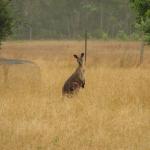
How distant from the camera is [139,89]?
13734 millimetres

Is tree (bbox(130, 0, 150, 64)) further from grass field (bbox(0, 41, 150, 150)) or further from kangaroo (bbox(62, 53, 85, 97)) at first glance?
kangaroo (bbox(62, 53, 85, 97))

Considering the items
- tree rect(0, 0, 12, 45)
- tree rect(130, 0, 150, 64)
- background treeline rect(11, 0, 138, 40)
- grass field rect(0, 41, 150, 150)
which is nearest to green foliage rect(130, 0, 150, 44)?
tree rect(130, 0, 150, 64)

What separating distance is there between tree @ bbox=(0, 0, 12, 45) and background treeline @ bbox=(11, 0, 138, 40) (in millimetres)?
67587

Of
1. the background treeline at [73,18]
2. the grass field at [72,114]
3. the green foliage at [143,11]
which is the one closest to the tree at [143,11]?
the green foliage at [143,11]

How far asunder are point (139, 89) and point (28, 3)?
233 ft

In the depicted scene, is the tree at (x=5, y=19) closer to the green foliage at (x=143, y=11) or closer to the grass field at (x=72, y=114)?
the grass field at (x=72, y=114)

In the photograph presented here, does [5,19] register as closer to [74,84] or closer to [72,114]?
[74,84]

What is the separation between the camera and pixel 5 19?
14.6 m

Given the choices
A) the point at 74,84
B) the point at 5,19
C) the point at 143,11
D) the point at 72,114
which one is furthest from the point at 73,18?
the point at 72,114

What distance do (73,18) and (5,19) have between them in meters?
71.9

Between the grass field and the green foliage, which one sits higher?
the green foliage

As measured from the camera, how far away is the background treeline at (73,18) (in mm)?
83562

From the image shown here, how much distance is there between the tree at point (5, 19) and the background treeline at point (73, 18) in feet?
222

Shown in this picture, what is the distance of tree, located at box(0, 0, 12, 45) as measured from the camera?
47.4 ft
